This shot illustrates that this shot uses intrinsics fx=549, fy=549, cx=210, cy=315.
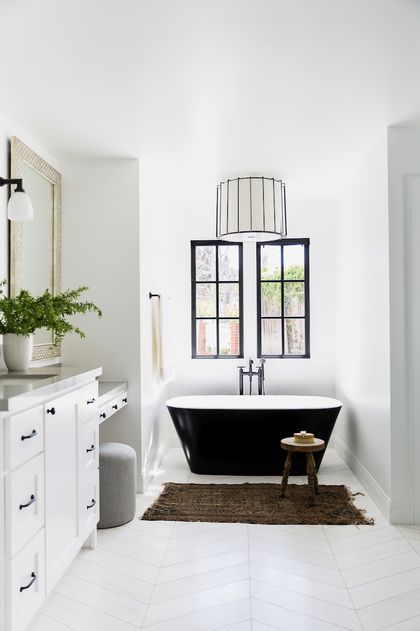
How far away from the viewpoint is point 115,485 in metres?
3.36

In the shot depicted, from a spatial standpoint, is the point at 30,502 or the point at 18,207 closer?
the point at 30,502

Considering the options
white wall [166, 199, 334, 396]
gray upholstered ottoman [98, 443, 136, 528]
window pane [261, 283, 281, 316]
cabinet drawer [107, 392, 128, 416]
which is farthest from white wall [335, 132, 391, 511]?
cabinet drawer [107, 392, 128, 416]

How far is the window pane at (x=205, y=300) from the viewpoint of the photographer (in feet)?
18.9

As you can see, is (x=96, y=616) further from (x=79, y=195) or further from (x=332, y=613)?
(x=79, y=195)

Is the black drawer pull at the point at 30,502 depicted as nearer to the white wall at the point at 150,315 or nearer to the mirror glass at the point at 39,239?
the mirror glass at the point at 39,239

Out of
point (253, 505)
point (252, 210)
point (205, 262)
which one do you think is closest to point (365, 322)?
point (252, 210)

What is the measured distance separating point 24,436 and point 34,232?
6.47ft

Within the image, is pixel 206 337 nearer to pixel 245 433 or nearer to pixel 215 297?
pixel 215 297

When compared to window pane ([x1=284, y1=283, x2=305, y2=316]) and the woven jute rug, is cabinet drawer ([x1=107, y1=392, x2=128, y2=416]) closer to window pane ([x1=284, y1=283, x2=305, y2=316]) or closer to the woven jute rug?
the woven jute rug

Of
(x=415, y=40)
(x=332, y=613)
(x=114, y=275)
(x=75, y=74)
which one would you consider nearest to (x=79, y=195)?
(x=114, y=275)

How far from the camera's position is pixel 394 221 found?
3438 mm

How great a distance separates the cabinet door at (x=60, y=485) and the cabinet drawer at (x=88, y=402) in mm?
117

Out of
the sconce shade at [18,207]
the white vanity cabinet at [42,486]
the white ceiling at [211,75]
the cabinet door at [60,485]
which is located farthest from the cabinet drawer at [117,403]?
the white ceiling at [211,75]

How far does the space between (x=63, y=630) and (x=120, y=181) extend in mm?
3006
